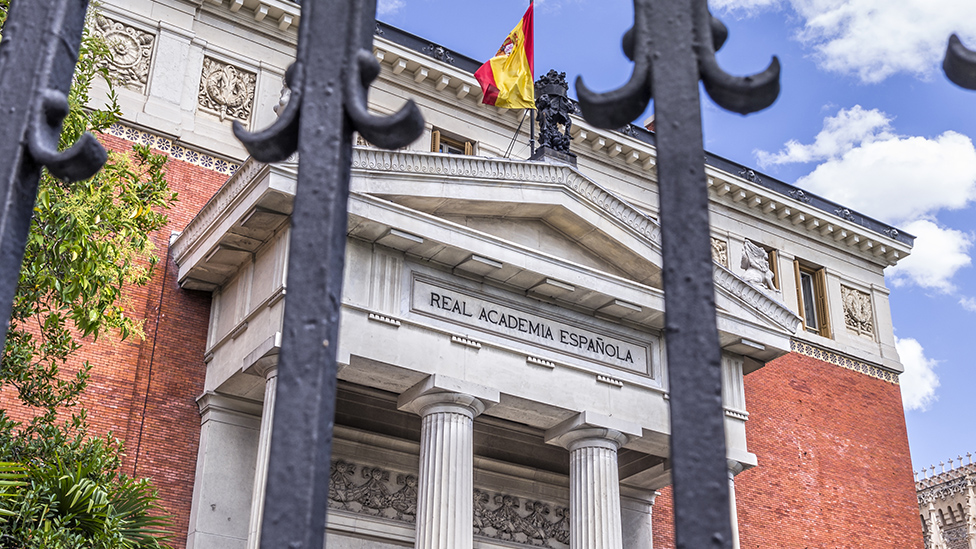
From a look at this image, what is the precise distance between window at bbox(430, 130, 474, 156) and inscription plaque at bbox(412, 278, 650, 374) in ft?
21.4

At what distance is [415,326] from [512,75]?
21.2ft

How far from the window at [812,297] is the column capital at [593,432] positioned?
10.8 metres

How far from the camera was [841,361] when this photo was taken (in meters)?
24.5

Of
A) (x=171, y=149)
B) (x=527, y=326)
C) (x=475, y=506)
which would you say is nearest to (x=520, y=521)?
(x=475, y=506)

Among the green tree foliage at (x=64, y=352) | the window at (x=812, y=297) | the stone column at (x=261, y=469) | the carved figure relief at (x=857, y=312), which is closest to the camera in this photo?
the green tree foliage at (x=64, y=352)

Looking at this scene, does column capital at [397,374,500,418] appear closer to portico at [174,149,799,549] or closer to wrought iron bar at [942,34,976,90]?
portico at [174,149,799,549]

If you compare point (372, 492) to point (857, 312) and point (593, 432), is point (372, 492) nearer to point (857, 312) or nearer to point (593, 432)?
point (593, 432)

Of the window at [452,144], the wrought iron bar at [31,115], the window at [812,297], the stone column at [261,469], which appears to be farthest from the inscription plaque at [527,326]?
the wrought iron bar at [31,115]

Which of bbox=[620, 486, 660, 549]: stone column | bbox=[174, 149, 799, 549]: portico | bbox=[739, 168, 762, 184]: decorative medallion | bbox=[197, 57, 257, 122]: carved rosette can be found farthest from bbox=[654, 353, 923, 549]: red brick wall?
bbox=[197, 57, 257, 122]: carved rosette

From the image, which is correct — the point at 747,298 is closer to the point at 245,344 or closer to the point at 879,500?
the point at 245,344

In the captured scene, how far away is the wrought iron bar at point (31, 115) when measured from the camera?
9.89 feet

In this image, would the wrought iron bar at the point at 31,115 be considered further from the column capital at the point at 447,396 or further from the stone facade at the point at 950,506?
the stone facade at the point at 950,506

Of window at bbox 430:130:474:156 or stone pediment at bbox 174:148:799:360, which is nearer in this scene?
stone pediment at bbox 174:148:799:360

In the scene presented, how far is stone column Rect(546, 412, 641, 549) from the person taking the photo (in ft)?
46.2
